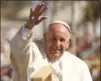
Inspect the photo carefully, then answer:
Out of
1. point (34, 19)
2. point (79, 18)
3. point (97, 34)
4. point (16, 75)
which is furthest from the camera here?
point (79, 18)

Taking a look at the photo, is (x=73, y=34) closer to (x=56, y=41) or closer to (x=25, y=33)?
(x=56, y=41)

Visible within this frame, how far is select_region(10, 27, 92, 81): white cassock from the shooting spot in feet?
9.98

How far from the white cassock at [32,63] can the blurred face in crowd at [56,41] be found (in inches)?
2.4

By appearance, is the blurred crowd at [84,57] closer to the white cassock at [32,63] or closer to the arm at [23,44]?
the white cassock at [32,63]

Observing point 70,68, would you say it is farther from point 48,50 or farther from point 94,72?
point 94,72

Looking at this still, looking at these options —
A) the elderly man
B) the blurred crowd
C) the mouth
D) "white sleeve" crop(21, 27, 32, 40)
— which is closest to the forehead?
the elderly man

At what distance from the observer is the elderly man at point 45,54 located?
302cm

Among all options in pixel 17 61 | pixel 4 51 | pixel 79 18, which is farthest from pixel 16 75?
pixel 79 18

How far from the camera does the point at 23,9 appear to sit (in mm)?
13766

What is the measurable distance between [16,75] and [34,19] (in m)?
0.48

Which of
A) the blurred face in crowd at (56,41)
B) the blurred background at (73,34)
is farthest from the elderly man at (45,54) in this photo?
the blurred background at (73,34)

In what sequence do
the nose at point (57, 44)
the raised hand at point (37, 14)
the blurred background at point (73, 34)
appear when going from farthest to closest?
the blurred background at point (73, 34) → the nose at point (57, 44) → the raised hand at point (37, 14)

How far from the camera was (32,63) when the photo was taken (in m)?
3.15

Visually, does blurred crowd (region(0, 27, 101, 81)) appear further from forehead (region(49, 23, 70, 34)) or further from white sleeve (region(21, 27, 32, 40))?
white sleeve (region(21, 27, 32, 40))
